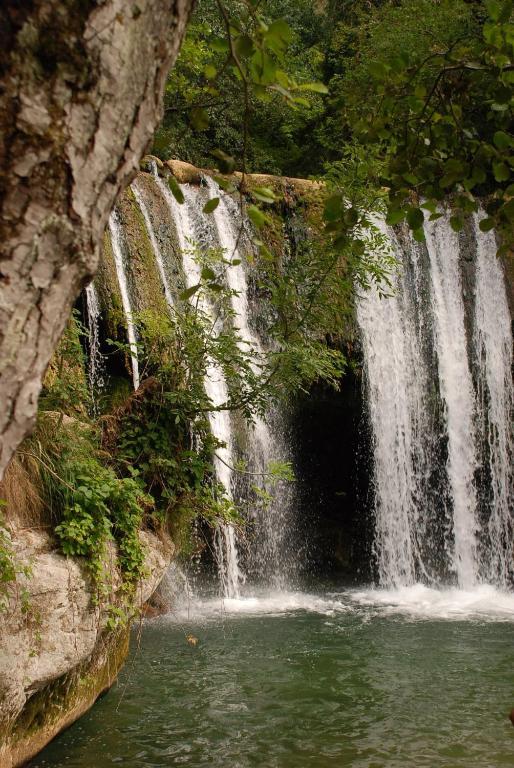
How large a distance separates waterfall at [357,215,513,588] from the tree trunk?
1196cm

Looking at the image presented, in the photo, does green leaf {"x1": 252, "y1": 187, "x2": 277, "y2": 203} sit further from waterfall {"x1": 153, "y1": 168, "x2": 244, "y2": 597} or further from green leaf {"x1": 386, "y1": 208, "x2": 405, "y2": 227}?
waterfall {"x1": 153, "y1": 168, "x2": 244, "y2": 597}

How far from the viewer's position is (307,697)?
263 inches

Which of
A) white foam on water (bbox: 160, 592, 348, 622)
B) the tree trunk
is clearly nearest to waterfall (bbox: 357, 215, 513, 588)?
white foam on water (bbox: 160, 592, 348, 622)

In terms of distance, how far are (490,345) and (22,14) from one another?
13.9 metres

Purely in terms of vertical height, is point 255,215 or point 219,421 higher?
point 219,421

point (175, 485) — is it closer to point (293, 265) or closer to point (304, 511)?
point (293, 265)

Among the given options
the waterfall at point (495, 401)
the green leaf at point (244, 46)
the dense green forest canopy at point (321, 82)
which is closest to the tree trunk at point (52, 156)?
the green leaf at point (244, 46)

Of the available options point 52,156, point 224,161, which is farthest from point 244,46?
point 52,156

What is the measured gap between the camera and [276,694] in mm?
6750

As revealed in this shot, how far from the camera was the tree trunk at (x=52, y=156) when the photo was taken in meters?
1.43

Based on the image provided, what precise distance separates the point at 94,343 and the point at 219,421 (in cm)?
271

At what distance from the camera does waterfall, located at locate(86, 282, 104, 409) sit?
8.76 metres

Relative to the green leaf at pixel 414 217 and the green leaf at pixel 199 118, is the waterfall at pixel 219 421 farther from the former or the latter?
the green leaf at pixel 199 118

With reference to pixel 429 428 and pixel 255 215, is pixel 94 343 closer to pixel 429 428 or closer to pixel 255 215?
pixel 429 428
